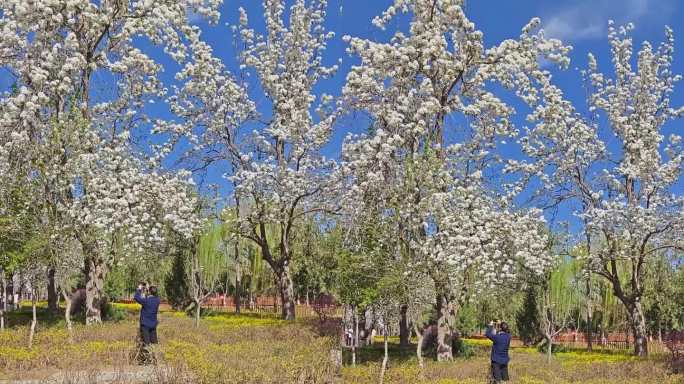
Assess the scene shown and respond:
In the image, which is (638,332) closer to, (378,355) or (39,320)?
(378,355)

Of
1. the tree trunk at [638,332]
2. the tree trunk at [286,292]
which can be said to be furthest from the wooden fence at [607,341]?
the tree trunk at [286,292]

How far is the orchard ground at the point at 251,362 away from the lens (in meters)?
13.8

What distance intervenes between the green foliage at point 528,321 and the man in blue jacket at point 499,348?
65.9ft

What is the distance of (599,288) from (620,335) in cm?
1115

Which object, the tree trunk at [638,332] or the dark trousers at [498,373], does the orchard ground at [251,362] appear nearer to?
the dark trousers at [498,373]

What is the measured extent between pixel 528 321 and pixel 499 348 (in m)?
23.0

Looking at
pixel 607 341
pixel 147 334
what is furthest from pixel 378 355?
pixel 607 341

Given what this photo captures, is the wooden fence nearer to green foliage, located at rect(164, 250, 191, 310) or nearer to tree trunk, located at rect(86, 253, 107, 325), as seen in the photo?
green foliage, located at rect(164, 250, 191, 310)

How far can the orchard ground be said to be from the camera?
45.4 feet

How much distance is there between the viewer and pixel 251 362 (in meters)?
15.4

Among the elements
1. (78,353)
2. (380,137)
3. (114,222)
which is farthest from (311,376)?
(114,222)

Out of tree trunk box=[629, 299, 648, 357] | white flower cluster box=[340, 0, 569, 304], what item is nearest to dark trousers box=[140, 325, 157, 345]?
white flower cluster box=[340, 0, 569, 304]

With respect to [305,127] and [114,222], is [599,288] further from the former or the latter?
[114,222]

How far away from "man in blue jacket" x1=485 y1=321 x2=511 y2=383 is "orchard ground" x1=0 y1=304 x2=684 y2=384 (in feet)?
1.80
